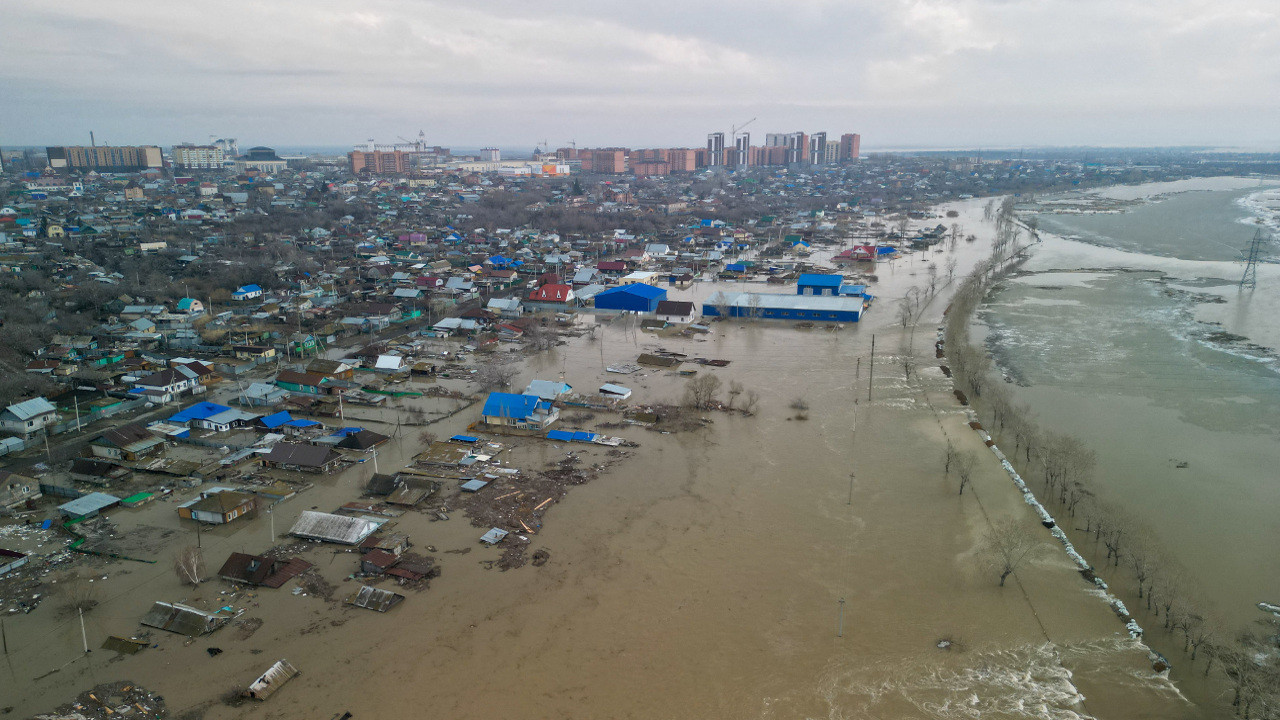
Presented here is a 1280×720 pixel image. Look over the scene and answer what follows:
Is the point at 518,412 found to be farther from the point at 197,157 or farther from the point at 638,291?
the point at 197,157

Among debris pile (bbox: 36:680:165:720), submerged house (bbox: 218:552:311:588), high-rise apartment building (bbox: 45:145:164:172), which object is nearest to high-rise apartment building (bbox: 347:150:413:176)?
high-rise apartment building (bbox: 45:145:164:172)

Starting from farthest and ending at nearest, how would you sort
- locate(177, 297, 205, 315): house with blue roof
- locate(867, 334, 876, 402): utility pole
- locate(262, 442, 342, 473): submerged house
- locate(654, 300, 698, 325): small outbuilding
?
locate(654, 300, 698, 325): small outbuilding → locate(177, 297, 205, 315): house with blue roof → locate(867, 334, 876, 402): utility pole → locate(262, 442, 342, 473): submerged house

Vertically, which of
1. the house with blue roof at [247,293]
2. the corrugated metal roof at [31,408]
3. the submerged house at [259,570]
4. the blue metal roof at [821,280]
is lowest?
the submerged house at [259,570]

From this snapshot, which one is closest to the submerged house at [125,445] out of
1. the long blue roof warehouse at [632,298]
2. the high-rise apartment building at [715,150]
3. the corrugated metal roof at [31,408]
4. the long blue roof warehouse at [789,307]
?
the corrugated metal roof at [31,408]

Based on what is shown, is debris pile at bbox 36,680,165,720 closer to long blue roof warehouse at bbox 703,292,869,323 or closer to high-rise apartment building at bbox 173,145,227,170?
long blue roof warehouse at bbox 703,292,869,323

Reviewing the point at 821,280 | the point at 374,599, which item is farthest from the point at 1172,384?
the point at 374,599

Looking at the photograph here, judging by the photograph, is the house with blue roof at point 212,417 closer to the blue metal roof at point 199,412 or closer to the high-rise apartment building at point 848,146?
the blue metal roof at point 199,412

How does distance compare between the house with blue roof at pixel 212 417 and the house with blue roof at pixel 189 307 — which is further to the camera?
the house with blue roof at pixel 189 307

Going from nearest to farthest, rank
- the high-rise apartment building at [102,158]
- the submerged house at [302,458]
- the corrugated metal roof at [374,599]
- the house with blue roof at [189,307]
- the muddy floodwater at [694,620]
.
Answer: the muddy floodwater at [694,620]
the corrugated metal roof at [374,599]
the submerged house at [302,458]
the house with blue roof at [189,307]
the high-rise apartment building at [102,158]

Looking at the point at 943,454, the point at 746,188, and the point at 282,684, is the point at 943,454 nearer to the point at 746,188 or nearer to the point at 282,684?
the point at 282,684
